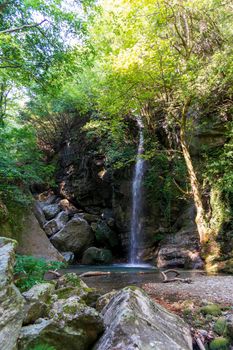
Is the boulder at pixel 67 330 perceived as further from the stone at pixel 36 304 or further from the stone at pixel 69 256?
the stone at pixel 69 256

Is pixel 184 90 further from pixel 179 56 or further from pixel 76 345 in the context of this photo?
pixel 76 345

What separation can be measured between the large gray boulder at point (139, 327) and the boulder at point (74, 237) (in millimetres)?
10188

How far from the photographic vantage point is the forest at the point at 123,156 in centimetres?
432

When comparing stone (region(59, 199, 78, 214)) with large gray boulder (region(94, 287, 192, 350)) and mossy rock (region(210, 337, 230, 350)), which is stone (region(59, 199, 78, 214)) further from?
mossy rock (region(210, 337, 230, 350))

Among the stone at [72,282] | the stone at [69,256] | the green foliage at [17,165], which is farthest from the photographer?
the stone at [69,256]

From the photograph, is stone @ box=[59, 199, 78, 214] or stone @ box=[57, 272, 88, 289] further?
stone @ box=[59, 199, 78, 214]

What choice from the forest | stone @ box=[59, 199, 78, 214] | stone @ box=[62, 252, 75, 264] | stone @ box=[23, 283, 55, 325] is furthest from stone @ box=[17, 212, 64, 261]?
stone @ box=[23, 283, 55, 325]

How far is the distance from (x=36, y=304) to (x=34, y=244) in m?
7.54

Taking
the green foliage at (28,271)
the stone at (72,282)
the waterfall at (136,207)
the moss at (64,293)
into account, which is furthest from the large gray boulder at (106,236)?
the moss at (64,293)

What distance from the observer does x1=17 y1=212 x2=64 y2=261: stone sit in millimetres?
9812

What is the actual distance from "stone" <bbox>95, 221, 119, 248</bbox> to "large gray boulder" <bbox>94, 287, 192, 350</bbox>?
37.4 ft

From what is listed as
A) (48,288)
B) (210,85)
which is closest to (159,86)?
(210,85)

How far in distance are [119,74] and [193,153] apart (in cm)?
500

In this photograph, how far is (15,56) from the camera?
7.06 meters
